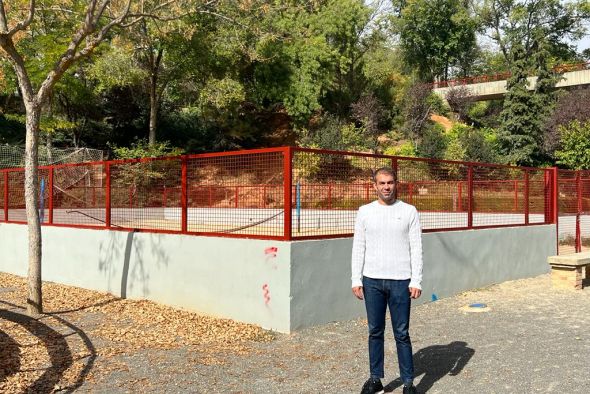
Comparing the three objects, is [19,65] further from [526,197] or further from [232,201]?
[526,197]

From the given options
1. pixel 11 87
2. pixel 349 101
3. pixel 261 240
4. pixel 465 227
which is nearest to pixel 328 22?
pixel 349 101

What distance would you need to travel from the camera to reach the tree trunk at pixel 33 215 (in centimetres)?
746

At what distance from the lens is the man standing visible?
4.12m

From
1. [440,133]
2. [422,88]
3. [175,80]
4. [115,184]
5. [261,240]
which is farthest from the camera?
[422,88]

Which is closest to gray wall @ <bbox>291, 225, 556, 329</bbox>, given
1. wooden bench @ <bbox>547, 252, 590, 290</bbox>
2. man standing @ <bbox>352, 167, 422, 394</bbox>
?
wooden bench @ <bbox>547, 252, 590, 290</bbox>

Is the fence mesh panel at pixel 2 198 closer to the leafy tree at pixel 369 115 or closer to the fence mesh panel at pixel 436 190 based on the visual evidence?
the fence mesh panel at pixel 436 190

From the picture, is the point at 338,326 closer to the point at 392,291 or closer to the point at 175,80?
the point at 392,291

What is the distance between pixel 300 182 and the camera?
873 centimetres

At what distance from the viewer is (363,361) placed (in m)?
5.38

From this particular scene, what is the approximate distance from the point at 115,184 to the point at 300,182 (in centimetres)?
329

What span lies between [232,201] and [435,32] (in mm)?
48352

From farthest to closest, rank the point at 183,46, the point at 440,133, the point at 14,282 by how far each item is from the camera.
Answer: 1. the point at 440,133
2. the point at 183,46
3. the point at 14,282

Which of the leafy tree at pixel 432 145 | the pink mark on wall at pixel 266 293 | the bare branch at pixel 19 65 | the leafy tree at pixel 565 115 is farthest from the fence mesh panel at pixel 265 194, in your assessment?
the leafy tree at pixel 432 145

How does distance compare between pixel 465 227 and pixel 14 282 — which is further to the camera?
pixel 14 282
